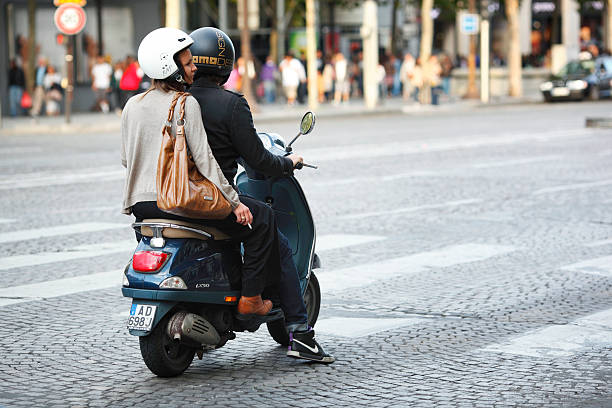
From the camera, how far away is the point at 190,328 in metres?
5.39

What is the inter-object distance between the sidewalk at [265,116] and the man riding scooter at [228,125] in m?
22.6

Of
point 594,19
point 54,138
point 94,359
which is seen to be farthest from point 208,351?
point 594,19

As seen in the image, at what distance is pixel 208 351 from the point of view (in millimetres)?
6191

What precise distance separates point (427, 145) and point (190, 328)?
1540cm

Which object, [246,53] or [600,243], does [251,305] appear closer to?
[600,243]

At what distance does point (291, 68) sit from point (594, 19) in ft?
137

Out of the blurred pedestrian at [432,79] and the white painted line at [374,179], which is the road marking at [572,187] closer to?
the white painted line at [374,179]

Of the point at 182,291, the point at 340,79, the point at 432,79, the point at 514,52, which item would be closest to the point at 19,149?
the point at 182,291

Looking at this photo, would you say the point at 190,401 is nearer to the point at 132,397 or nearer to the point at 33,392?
the point at 132,397

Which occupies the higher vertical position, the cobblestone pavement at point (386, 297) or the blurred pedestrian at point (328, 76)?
the blurred pedestrian at point (328, 76)

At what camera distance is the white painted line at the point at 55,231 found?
1038cm

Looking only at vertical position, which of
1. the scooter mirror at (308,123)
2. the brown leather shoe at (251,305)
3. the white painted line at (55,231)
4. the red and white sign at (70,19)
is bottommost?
the white painted line at (55,231)

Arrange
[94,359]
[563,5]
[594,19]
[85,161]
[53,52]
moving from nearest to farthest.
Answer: [94,359]
[85,161]
[53,52]
[563,5]
[594,19]

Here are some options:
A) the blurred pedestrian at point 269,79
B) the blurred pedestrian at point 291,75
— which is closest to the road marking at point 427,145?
the blurred pedestrian at point 291,75
